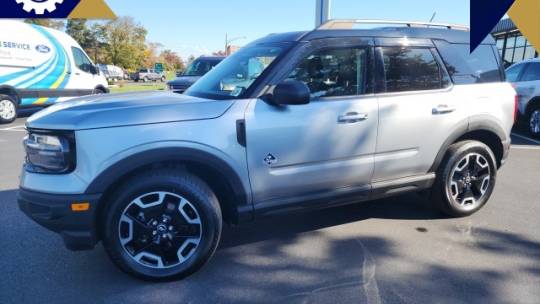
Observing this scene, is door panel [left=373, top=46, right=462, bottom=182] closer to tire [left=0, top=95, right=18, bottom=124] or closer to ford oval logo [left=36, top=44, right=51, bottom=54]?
tire [left=0, top=95, right=18, bottom=124]

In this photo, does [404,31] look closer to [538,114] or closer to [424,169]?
[424,169]

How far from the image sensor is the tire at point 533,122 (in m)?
8.83

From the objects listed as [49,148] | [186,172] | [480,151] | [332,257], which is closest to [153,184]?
[186,172]

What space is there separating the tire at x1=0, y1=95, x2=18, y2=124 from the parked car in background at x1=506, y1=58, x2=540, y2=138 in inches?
500

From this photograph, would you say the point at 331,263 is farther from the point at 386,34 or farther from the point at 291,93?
the point at 386,34

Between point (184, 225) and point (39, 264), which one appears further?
point (39, 264)

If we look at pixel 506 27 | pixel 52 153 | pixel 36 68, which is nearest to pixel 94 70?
pixel 36 68

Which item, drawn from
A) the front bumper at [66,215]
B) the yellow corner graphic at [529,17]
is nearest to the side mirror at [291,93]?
the front bumper at [66,215]

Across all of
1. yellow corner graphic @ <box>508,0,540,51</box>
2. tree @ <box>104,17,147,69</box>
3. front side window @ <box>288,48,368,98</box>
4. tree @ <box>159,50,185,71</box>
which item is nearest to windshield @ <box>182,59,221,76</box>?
yellow corner graphic @ <box>508,0,540,51</box>

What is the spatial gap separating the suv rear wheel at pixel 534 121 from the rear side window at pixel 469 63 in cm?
570

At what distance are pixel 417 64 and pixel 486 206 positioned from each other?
193 cm

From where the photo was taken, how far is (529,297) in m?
2.78

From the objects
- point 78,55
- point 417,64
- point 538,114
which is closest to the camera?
point 417,64

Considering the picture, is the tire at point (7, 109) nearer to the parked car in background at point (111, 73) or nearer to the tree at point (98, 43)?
the parked car in background at point (111, 73)
